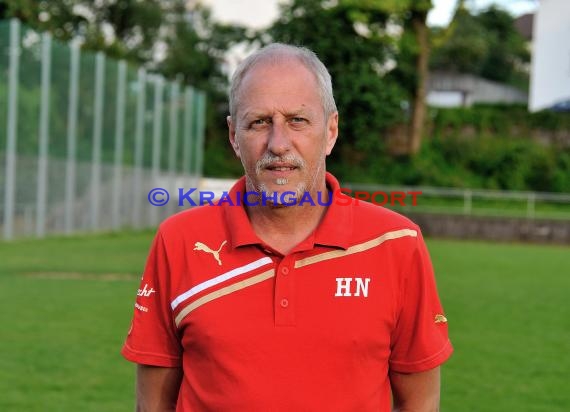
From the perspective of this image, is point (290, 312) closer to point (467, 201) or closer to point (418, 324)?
point (418, 324)

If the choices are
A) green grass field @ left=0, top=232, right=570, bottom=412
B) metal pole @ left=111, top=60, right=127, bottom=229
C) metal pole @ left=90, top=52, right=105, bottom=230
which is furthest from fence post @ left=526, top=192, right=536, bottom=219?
metal pole @ left=90, top=52, right=105, bottom=230

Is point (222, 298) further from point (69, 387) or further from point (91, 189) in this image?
point (91, 189)

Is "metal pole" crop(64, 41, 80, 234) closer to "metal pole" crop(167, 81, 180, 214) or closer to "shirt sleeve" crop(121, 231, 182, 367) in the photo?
"metal pole" crop(167, 81, 180, 214)

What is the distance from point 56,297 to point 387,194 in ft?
62.2

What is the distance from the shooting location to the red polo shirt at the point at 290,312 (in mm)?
2377

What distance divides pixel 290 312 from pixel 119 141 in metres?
25.1

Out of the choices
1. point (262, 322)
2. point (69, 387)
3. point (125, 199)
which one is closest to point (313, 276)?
point (262, 322)

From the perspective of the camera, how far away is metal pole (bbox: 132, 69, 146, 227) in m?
28.2

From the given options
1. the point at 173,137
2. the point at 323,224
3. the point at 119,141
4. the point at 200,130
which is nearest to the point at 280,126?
the point at 323,224

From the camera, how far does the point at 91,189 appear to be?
25.1 metres

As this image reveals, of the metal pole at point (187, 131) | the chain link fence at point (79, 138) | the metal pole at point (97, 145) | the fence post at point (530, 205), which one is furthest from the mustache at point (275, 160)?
the metal pole at point (187, 131)

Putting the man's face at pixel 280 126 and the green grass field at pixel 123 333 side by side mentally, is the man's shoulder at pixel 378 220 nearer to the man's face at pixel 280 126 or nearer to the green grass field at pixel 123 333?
the man's face at pixel 280 126

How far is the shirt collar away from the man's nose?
8.9 inches

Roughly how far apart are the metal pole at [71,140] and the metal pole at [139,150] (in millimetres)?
4233
